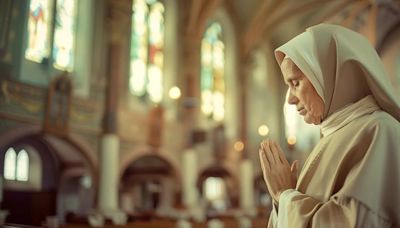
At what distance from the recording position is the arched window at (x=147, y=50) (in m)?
15.3

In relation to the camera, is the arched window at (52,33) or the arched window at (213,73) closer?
the arched window at (52,33)

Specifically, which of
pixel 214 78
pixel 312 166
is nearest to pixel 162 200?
pixel 214 78

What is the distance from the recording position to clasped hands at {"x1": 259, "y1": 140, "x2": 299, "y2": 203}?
5.48ft

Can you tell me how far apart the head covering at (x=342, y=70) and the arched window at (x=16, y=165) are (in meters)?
12.5

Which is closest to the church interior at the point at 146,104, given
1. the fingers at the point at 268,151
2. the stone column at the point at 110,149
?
the stone column at the point at 110,149

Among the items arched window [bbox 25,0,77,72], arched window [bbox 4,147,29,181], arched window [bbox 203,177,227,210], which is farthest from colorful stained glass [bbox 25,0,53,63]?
arched window [bbox 203,177,227,210]

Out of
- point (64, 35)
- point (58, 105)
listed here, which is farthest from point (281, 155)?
point (64, 35)

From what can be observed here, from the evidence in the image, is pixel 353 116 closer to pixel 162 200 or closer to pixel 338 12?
pixel 162 200

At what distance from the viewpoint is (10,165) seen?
13227 millimetres

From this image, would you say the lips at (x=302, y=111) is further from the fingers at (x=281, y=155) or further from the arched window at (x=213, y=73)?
the arched window at (x=213, y=73)

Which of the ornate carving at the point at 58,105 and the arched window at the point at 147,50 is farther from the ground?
the arched window at the point at 147,50

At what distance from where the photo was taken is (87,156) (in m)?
12.9

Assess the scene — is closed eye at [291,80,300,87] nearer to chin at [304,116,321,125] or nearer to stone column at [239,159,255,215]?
chin at [304,116,321,125]

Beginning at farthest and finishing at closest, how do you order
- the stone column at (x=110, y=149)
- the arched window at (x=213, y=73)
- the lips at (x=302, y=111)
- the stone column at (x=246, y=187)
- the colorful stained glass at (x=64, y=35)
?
the stone column at (x=246, y=187) → the arched window at (x=213, y=73) → the stone column at (x=110, y=149) → the colorful stained glass at (x=64, y=35) → the lips at (x=302, y=111)
